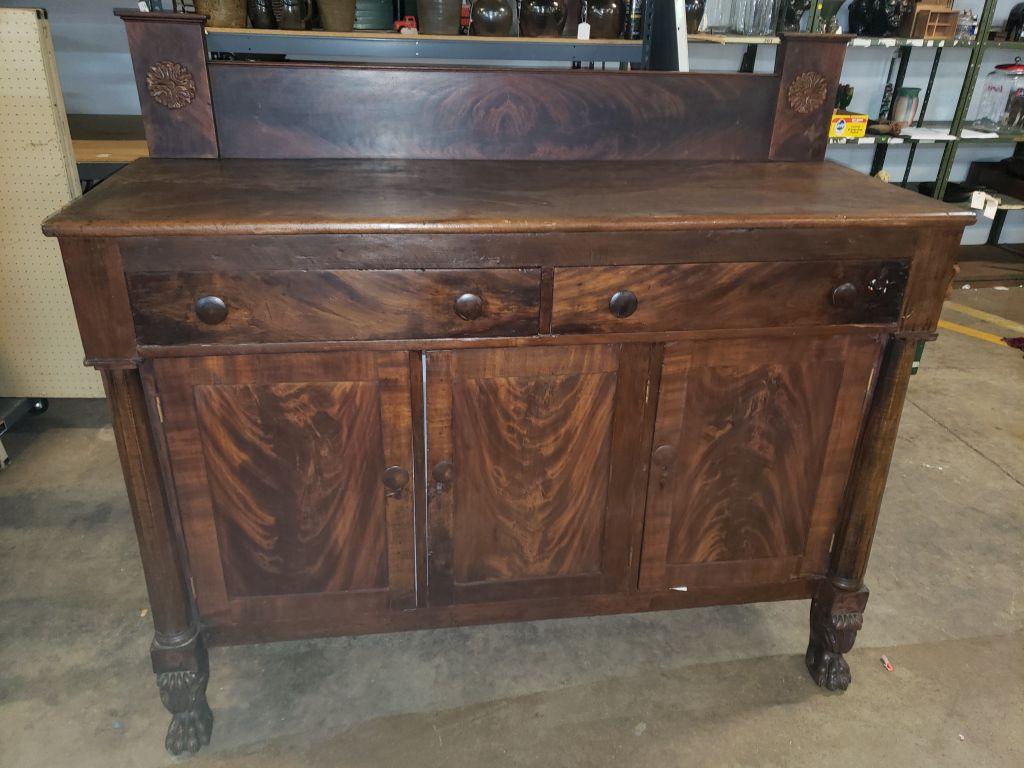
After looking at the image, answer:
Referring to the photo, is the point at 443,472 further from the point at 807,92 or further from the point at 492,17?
the point at 492,17

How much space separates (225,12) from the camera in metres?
3.14

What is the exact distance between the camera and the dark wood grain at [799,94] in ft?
5.43

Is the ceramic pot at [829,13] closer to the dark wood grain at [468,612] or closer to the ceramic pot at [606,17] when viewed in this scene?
the ceramic pot at [606,17]

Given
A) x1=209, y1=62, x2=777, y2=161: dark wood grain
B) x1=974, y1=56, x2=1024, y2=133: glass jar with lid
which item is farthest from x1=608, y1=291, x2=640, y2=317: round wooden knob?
x1=974, y1=56, x2=1024, y2=133: glass jar with lid

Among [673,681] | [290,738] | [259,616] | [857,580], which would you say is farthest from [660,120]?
[290,738]

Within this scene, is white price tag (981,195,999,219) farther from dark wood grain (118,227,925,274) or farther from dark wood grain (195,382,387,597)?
dark wood grain (195,382,387,597)

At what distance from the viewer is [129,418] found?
119cm

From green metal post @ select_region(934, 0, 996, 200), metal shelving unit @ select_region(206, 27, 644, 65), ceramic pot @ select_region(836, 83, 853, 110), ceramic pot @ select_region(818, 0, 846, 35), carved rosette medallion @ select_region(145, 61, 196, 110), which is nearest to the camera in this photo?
carved rosette medallion @ select_region(145, 61, 196, 110)

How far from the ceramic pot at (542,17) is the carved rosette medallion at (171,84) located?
224 cm

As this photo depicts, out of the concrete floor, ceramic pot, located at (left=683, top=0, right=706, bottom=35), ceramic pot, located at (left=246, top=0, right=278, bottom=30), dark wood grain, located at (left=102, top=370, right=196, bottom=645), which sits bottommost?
the concrete floor

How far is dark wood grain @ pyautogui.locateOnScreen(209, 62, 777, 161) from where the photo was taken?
156cm

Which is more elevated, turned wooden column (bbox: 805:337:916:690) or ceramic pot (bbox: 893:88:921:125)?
ceramic pot (bbox: 893:88:921:125)

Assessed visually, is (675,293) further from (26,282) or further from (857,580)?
(26,282)

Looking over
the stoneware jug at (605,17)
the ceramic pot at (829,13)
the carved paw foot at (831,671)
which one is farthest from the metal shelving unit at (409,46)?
the carved paw foot at (831,671)
